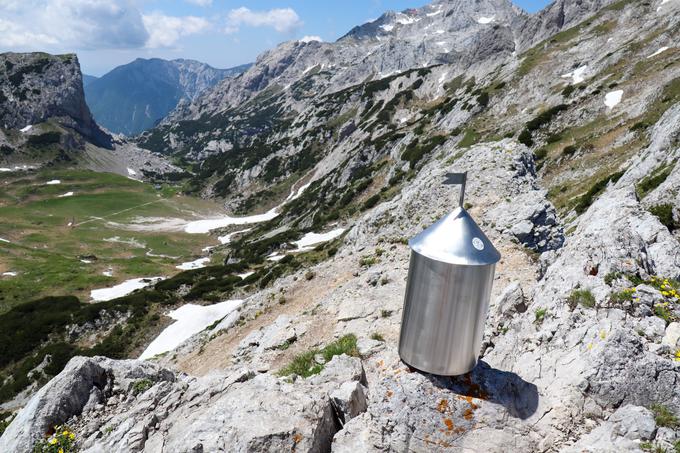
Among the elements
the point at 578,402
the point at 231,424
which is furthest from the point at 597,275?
the point at 231,424

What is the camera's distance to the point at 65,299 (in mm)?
48344

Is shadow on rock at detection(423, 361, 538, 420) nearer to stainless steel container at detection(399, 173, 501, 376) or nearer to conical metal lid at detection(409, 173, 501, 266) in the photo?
stainless steel container at detection(399, 173, 501, 376)

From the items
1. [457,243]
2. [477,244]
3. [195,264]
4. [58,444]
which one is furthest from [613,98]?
[195,264]

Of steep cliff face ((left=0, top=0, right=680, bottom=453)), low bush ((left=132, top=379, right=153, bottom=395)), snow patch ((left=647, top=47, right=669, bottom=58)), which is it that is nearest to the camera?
steep cliff face ((left=0, top=0, right=680, bottom=453))

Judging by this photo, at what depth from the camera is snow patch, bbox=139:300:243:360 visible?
34.0 metres

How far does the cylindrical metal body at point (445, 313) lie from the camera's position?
5.91 m

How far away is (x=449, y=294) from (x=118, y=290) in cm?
6425

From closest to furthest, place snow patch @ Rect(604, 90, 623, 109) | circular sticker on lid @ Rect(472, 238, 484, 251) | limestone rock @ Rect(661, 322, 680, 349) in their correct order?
1. circular sticker on lid @ Rect(472, 238, 484, 251)
2. limestone rock @ Rect(661, 322, 680, 349)
3. snow patch @ Rect(604, 90, 623, 109)

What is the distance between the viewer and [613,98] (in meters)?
48.6

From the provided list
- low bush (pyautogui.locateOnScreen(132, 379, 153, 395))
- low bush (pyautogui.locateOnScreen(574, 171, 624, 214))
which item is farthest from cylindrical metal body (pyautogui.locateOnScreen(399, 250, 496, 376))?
low bush (pyautogui.locateOnScreen(574, 171, 624, 214))

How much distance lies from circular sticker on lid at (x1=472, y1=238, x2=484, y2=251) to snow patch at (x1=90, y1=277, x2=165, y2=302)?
193 feet

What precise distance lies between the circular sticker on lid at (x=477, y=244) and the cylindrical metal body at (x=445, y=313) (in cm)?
31

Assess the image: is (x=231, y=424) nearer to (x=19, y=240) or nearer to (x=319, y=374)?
(x=319, y=374)

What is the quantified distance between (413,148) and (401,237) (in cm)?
5412
